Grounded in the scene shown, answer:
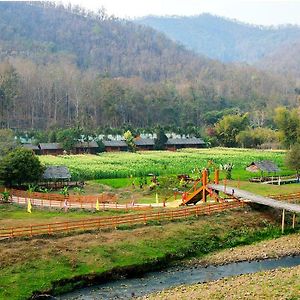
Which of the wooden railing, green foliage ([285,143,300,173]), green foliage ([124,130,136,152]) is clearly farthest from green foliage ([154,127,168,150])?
the wooden railing

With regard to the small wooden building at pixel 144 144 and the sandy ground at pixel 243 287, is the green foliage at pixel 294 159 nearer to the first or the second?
the sandy ground at pixel 243 287

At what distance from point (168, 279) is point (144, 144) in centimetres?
8573

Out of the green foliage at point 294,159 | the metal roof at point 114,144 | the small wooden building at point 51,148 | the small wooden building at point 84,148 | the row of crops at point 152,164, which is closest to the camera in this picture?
the green foliage at point 294,159

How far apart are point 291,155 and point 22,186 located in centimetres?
3578

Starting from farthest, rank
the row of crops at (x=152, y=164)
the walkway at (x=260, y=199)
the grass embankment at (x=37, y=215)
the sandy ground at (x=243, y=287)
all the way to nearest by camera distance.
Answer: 1. the row of crops at (x=152, y=164)
2. the grass embankment at (x=37, y=215)
3. the walkway at (x=260, y=199)
4. the sandy ground at (x=243, y=287)

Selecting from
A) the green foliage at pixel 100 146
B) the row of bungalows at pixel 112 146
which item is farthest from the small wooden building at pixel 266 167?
the row of bungalows at pixel 112 146

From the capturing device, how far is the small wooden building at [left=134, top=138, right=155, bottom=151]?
384ft

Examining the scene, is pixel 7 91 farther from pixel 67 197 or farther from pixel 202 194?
pixel 202 194

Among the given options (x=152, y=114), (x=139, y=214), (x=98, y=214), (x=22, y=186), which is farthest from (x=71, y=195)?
(x=152, y=114)

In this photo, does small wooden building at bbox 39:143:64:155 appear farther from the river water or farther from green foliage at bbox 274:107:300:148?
the river water

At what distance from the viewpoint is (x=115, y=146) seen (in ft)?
371

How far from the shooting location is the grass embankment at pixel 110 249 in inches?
1222

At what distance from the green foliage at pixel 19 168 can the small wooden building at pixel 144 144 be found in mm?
59656

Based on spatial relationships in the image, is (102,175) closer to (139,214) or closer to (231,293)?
(139,214)
